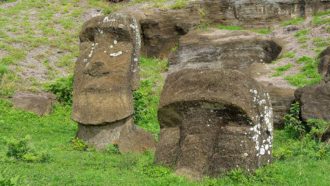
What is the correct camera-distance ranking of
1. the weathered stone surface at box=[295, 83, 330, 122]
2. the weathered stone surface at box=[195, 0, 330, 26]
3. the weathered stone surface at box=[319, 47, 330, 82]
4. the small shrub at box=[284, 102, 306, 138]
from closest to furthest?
the weathered stone surface at box=[295, 83, 330, 122] → the small shrub at box=[284, 102, 306, 138] → the weathered stone surface at box=[319, 47, 330, 82] → the weathered stone surface at box=[195, 0, 330, 26]

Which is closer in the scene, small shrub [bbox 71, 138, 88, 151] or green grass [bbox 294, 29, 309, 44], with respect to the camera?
small shrub [bbox 71, 138, 88, 151]

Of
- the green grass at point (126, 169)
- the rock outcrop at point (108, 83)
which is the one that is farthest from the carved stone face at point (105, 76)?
the green grass at point (126, 169)

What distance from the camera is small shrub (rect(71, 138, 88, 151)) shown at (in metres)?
12.7

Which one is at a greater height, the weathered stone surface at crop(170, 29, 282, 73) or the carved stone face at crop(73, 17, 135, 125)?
the carved stone face at crop(73, 17, 135, 125)

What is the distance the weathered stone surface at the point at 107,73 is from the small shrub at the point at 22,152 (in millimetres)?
2613

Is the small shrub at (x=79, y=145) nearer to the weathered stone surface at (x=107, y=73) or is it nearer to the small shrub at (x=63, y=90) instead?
the weathered stone surface at (x=107, y=73)

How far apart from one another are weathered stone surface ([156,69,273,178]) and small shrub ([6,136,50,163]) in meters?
2.41

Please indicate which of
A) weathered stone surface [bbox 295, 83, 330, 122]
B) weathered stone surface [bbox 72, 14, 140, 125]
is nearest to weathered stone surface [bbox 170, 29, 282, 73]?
weathered stone surface [bbox 295, 83, 330, 122]

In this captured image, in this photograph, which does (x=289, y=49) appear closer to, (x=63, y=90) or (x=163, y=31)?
(x=163, y=31)

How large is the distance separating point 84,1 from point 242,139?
2571 centimetres

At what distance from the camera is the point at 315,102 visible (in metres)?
14.6

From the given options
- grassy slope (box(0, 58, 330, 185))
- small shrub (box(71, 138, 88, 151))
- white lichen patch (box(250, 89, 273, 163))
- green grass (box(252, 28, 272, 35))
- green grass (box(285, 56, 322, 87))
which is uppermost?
white lichen patch (box(250, 89, 273, 163))

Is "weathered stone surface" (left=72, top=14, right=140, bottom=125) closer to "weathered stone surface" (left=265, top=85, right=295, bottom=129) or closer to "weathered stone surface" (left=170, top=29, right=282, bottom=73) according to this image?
"weathered stone surface" (left=265, top=85, right=295, bottom=129)

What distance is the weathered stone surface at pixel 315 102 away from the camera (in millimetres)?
14297
